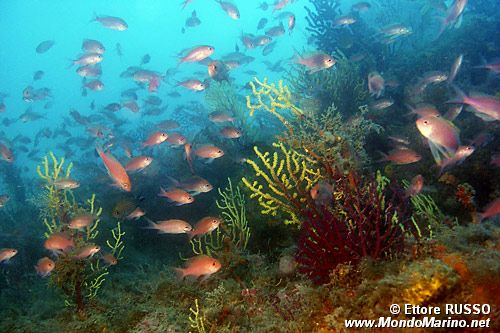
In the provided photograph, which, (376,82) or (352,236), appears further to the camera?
(376,82)

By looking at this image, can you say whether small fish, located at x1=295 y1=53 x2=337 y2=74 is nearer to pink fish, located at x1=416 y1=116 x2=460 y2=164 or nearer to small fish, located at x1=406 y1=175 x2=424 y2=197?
small fish, located at x1=406 y1=175 x2=424 y2=197

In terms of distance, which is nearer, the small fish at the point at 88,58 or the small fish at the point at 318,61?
the small fish at the point at 318,61

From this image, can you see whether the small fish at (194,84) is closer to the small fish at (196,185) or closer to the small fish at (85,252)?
the small fish at (196,185)

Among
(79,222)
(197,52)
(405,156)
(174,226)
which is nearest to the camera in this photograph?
(79,222)

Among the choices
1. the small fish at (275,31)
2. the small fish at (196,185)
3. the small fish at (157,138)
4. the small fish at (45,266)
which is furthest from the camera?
the small fish at (275,31)

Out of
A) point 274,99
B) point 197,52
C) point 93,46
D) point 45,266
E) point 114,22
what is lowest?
point 45,266

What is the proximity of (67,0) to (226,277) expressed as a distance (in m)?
70.7

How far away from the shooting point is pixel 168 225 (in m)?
5.56

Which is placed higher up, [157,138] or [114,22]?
[114,22]

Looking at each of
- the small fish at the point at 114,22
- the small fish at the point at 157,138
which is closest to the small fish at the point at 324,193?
the small fish at the point at 157,138

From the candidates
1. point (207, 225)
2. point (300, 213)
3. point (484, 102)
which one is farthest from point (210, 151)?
point (484, 102)

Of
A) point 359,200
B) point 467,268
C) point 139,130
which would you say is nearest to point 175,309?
point 359,200

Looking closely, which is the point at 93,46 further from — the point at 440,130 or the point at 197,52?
the point at 440,130

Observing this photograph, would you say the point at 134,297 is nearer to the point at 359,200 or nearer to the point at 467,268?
the point at 359,200
